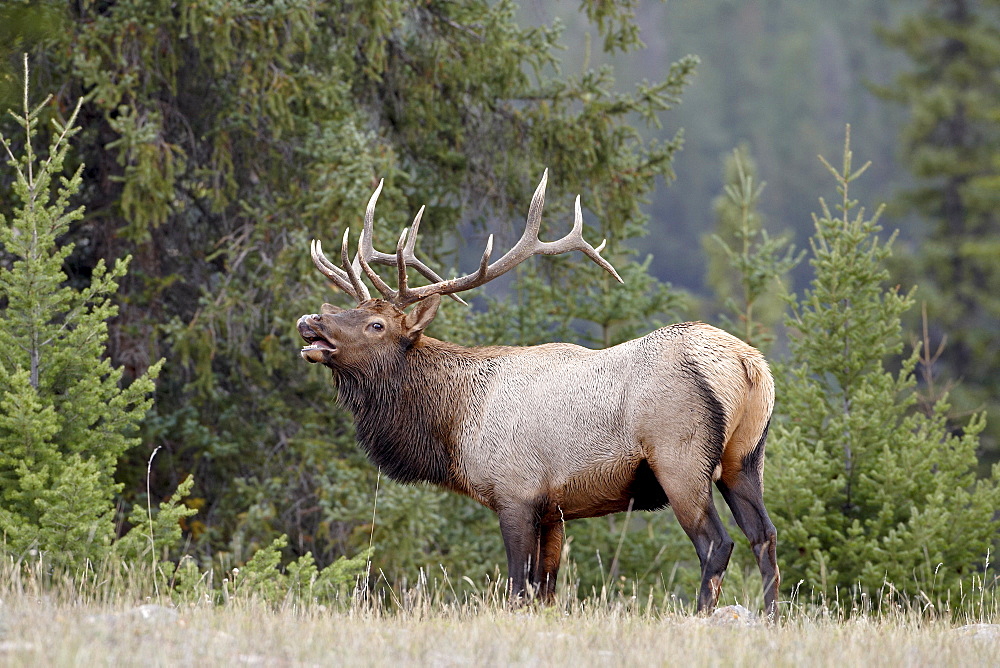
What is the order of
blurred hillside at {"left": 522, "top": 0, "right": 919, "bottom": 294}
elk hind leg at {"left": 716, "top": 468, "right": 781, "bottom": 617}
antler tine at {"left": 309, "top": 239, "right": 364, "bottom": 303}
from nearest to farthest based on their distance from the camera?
elk hind leg at {"left": 716, "top": 468, "right": 781, "bottom": 617} → antler tine at {"left": 309, "top": 239, "right": 364, "bottom": 303} → blurred hillside at {"left": 522, "top": 0, "right": 919, "bottom": 294}

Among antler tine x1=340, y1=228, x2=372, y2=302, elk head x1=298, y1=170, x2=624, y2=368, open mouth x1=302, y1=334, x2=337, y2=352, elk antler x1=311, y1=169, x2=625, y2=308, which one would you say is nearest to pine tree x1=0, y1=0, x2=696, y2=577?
elk antler x1=311, y1=169, x2=625, y2=308

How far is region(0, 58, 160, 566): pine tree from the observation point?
739cm

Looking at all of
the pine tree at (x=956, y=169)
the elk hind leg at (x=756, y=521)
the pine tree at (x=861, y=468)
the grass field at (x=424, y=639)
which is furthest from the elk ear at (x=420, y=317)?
the pine tree at (x=956, y=169)

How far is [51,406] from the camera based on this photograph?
768 cm

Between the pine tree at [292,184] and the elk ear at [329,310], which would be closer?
the elk ear at [329,310]

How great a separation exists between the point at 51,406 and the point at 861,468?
6.15 meters

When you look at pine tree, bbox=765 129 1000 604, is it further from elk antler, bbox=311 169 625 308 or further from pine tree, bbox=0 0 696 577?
pine tree, bbox=0 0 696 577

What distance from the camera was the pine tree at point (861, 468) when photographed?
9227mm

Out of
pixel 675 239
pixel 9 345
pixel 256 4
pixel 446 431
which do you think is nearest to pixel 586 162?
pixel 256 4

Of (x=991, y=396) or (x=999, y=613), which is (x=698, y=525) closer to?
(x=999, y=613)

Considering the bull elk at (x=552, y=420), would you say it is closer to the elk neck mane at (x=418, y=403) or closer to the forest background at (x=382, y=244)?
the elk neck mane at (x=418, y=403)

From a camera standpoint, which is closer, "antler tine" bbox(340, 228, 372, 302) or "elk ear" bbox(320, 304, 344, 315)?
"elk ear" bbox(320, 304, 344, 315)

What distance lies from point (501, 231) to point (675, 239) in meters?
71.3

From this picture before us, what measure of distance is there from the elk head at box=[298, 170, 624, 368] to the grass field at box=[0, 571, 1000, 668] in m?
2.19
